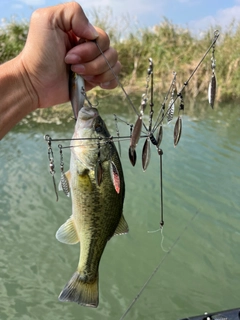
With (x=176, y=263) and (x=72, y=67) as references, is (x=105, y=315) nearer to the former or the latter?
(x=176, y=263)

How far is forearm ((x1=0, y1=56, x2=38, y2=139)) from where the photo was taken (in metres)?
1.81

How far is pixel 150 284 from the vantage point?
4.10 m

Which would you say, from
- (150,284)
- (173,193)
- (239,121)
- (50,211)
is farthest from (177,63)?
(150,284)

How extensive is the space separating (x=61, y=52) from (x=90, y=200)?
72cm

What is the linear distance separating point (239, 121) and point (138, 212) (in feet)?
17.4

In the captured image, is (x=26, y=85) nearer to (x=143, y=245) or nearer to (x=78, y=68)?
(x=78, y=68)

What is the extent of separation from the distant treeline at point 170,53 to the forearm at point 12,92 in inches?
364

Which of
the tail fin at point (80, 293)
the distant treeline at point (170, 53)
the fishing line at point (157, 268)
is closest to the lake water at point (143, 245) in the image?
the fishing line at point (157, 268)

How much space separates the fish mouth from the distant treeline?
9.58 metres

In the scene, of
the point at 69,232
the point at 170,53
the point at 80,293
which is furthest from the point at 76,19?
the point at 170,53

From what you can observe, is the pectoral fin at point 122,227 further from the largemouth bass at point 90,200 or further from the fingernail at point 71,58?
the fingernail at point 71,58

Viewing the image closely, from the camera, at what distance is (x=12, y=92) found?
6.06 feet

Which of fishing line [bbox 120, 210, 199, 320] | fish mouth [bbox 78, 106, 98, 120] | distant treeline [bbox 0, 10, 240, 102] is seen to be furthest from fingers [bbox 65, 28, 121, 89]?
distant treeline [bbox 0, 10, 240, 102]

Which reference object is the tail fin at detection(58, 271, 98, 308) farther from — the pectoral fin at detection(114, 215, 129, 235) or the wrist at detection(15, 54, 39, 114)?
the wrist at detection(15, 54, 39, 114)
